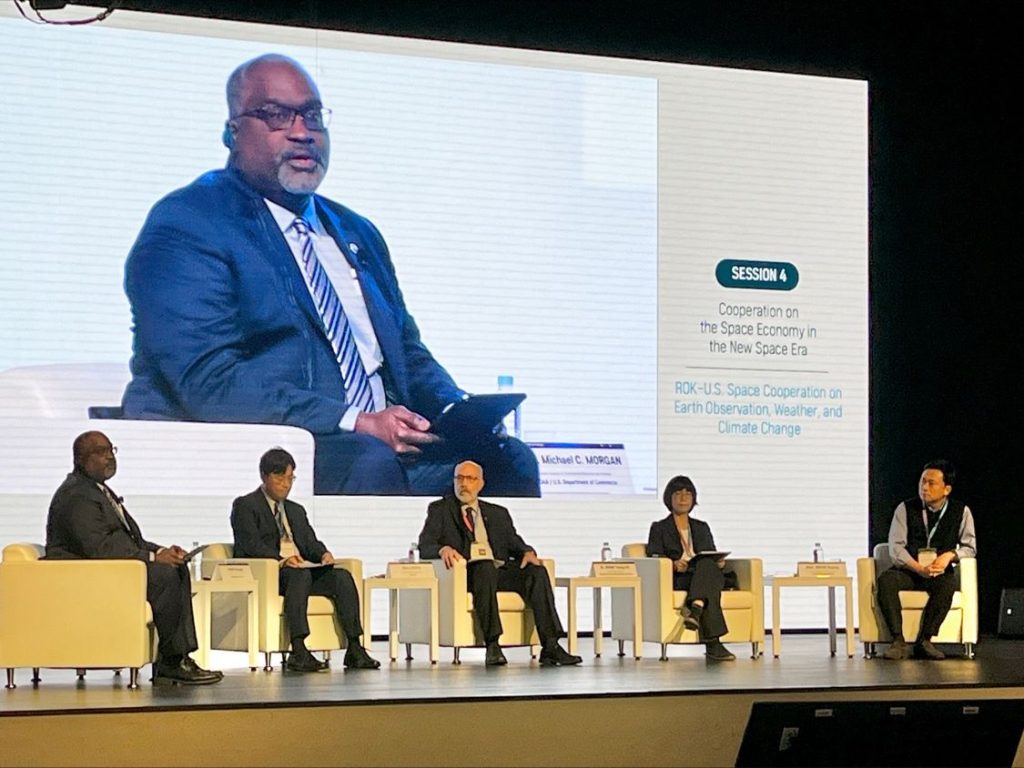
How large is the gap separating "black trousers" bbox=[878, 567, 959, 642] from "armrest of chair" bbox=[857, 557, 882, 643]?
0.19 feet

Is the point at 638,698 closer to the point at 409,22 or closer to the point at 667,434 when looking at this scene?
the point at 667,434

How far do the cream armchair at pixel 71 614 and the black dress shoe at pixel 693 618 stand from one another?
2482 millimetres

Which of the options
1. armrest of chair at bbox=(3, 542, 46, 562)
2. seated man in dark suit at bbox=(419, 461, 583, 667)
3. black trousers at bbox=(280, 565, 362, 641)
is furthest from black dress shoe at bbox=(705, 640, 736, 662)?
armrest of chair at bbox=(3, 542, 46, 562)

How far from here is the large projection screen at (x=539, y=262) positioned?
7582 millimetres

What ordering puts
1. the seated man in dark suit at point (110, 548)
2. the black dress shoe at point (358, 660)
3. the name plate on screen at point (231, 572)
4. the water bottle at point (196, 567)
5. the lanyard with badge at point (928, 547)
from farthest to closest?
the lanyard with badge at point (928, 547) → the water bottle at point (196, 567) → the black dress shoe at point (358, 660) → the name plate on screen at point (231, 572) → the seated man in dark suit at point (110, 548)

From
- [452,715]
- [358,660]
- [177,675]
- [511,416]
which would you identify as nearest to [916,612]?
[511,416]

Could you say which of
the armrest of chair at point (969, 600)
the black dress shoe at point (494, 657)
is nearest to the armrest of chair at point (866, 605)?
the armrest of chair at point (969, 600)

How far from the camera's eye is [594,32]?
28.3 ft

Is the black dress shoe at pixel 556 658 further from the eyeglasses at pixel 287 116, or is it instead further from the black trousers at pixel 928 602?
the eyeglasses at pixel 287 116

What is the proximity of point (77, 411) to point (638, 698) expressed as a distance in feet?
11.0

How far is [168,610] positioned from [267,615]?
29.3 inches

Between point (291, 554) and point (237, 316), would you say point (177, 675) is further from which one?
point (237, 316)

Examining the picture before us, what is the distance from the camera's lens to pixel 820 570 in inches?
294

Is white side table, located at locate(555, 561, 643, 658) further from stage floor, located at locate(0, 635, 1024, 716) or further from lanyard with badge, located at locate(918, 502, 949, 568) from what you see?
lanyard with badge, located at locate(918, 502, 949, 568)
